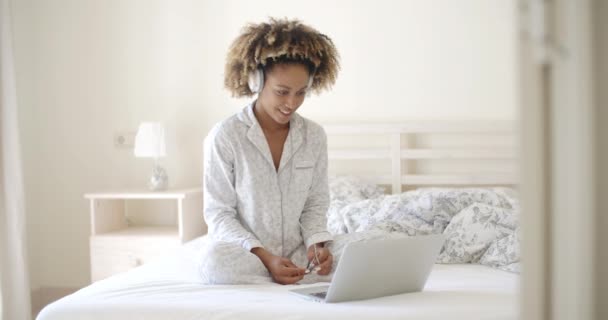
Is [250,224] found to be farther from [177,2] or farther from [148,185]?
[177,2]

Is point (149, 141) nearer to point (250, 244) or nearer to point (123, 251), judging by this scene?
point (123, 251)

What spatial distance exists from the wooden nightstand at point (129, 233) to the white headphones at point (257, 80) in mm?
1032

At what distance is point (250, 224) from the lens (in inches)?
74.8

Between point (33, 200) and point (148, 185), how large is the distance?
0.66m

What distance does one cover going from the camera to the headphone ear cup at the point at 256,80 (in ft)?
6.31

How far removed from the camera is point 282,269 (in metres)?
1.72

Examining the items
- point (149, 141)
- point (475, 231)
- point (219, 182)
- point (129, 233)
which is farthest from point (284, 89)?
point (129, 233)

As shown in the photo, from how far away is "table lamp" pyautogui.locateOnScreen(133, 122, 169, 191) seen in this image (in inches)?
118

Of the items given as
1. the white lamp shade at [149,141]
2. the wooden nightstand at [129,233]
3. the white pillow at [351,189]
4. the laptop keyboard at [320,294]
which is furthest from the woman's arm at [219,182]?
the white lamp shade at [149,141]

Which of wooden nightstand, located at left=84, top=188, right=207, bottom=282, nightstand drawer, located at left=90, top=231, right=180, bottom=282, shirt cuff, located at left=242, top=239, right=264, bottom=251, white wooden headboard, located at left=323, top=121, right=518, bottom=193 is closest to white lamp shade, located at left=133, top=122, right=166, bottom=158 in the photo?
wooden nightstand, located at left=84, top=188, right=207, bottom=282

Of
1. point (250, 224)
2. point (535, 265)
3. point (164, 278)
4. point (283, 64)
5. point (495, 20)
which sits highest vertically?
point (495, 20)

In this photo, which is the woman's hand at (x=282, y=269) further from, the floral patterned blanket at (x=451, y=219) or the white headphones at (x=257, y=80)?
the white headphones at (x=257, y=80)

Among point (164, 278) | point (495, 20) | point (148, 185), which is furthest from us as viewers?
point (148, 185)

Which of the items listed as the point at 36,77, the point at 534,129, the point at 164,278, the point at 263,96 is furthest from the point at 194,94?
the point at 534,129
